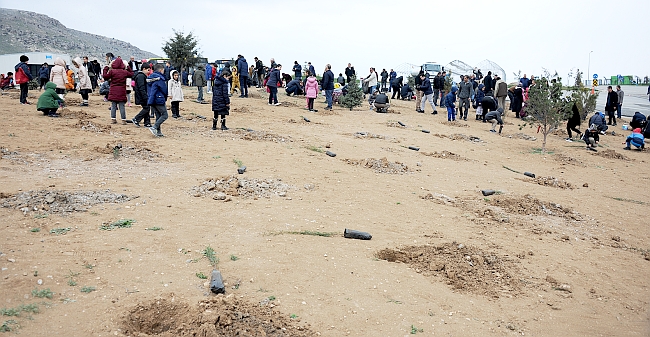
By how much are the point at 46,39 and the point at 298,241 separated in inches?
3251

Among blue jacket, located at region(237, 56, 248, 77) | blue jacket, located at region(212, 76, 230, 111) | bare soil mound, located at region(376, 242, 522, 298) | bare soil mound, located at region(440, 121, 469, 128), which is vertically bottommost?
bare soil mound, located at region(376, 242, 522, 298)

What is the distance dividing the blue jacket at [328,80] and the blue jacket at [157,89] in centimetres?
1077

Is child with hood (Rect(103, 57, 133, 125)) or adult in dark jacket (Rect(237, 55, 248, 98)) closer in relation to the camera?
child with hood (Rect(103, 57, 133, 125))

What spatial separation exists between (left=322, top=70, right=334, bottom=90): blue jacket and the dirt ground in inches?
390

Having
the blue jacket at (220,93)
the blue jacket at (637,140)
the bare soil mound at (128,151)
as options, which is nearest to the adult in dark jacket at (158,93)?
the blue jacket at (220,93)

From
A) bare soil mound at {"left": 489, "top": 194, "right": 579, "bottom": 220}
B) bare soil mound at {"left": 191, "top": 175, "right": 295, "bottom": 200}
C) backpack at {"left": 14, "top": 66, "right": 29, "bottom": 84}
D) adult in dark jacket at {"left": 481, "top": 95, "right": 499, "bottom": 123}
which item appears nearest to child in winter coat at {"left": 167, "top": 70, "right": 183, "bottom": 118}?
backpack at {"left": 14, "top": 66, "right": 29, "bottom": 84}

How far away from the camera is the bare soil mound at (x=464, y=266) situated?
18.3ft

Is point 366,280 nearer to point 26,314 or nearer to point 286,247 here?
point 286,247

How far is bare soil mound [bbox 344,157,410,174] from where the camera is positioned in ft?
35.6

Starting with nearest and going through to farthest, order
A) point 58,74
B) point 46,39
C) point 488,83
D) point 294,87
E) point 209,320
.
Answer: point 209,320, point 58,74, point 488,83, point 294,87, point 46,39

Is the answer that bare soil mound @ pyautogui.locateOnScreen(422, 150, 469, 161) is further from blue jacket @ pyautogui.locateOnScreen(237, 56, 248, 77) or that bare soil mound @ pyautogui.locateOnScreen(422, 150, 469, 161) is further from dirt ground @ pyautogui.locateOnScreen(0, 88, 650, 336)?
blue jacket @ pyautogui.locateOnScreen(237, 56, 248, 77)

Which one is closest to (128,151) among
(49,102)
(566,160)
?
(49,102)

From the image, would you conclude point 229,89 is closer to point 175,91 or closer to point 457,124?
point 175,91

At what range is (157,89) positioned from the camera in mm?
12422
